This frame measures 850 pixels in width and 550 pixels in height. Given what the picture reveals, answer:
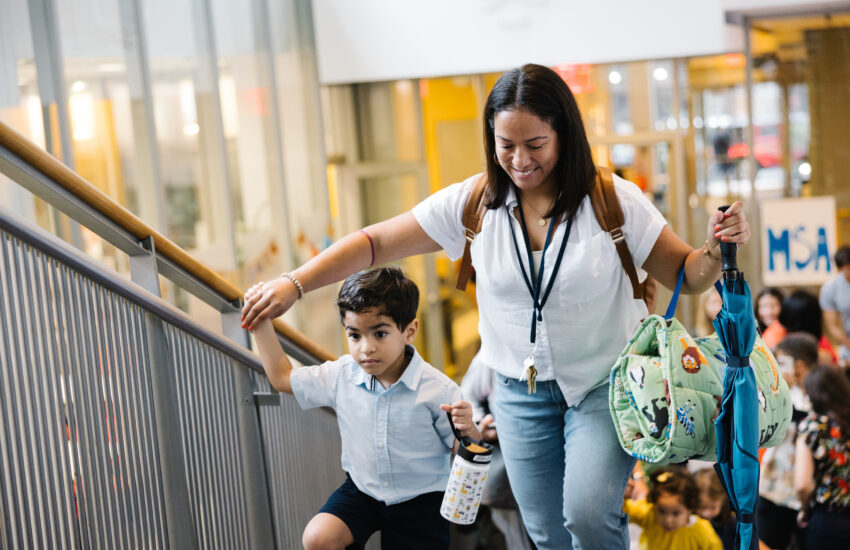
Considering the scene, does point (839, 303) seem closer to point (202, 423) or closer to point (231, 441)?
point (231, 441)

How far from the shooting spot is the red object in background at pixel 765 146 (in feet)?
27.0

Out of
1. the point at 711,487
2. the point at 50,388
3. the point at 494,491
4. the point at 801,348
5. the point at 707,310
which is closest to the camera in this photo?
the point at 50,388

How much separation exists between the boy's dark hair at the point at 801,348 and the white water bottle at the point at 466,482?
3.41 m

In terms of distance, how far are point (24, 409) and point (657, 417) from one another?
4.54 ft

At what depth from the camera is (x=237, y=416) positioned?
267 centimetres

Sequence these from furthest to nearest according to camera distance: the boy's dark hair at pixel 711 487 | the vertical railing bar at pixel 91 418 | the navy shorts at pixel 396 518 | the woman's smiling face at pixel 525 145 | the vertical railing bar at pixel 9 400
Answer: the boy's dark hair at pixel 711 487 → the navy shorts at pixel 396 518 → the woman's smiling face at pixel 525 145 → the vertical railing bar at pixel 91 418 → the vertical railing bar at pixel 9 400

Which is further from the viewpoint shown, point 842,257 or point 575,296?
point 842,257

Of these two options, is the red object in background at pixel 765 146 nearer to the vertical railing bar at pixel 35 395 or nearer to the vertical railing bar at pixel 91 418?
the vertical railing bar at pixel 91 418

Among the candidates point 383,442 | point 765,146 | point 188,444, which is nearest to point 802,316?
point 765,146

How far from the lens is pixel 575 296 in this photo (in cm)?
225

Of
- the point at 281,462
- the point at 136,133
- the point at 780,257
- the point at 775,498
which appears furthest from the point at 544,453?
the point at 780,257

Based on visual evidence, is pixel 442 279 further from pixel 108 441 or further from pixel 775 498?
pixel 108 441

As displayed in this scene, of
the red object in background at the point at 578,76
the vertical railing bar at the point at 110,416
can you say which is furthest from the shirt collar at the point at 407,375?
the red object in background at the point at 578,76

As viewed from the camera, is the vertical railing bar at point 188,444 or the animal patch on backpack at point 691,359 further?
the vertical railing bar at point 188,444
